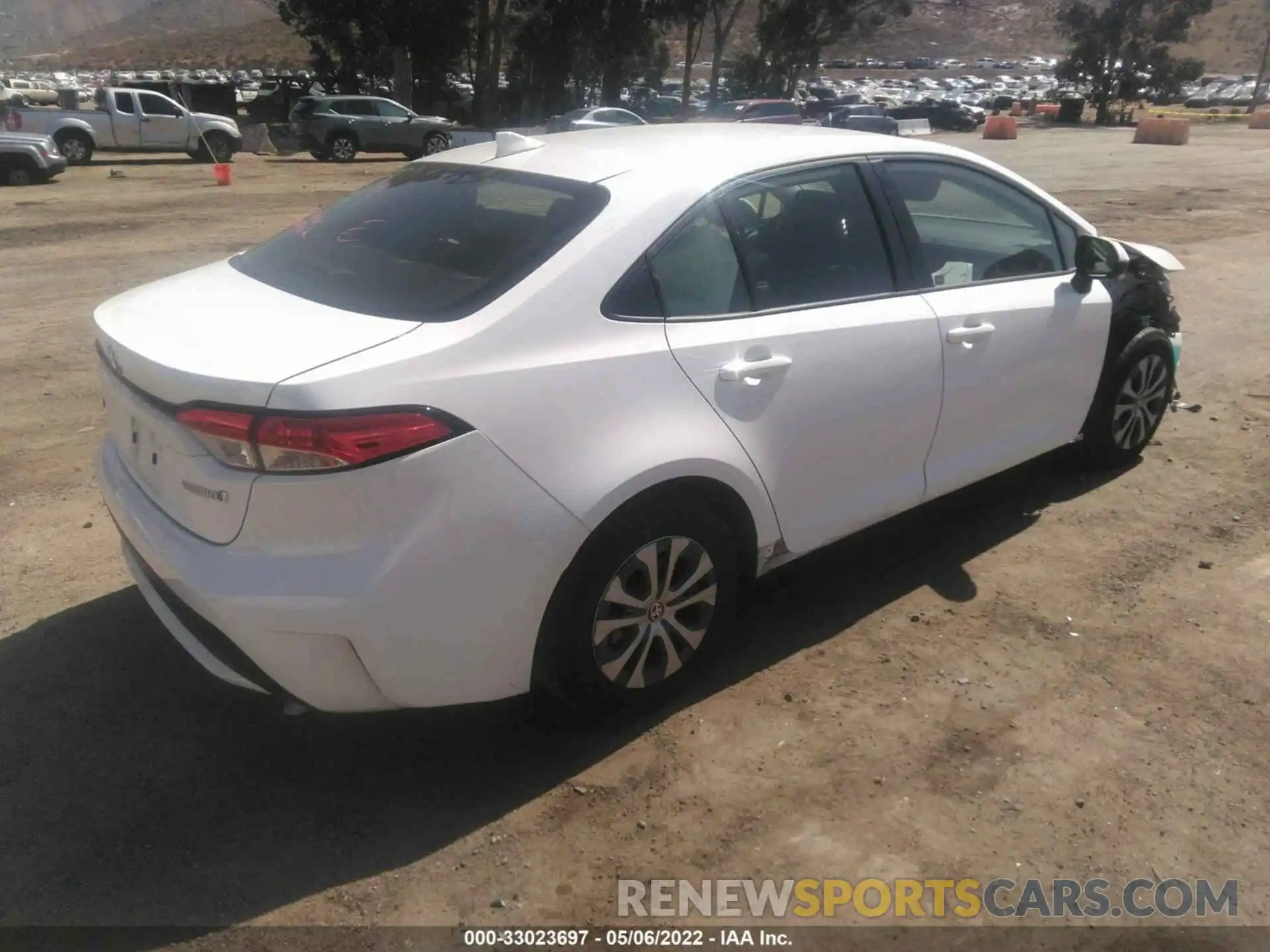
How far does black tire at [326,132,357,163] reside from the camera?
26281 mm

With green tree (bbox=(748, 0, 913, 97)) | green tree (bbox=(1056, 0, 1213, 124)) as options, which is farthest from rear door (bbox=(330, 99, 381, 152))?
green tree (bbox=(1056, 0, 1213, 124))

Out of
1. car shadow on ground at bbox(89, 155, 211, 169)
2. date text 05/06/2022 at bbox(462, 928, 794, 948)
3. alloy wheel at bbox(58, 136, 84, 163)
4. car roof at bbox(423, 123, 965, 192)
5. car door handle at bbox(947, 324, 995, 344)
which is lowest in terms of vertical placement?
car shadow on ground at bbox(89, 155, 211, 169)

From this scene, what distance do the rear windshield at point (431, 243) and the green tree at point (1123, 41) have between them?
5866 centimetres

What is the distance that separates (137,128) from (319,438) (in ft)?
81.0

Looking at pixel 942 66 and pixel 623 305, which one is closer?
pixel 623 305

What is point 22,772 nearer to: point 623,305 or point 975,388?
point 623,305

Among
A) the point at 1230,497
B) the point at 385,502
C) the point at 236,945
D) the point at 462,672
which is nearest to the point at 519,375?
the point at 385,502

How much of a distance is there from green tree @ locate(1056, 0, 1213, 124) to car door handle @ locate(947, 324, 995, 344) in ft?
189

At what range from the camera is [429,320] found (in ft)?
9.35

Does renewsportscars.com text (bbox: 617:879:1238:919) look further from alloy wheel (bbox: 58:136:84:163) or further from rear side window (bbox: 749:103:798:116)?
rear side window (bbox: 749:103:798:116)

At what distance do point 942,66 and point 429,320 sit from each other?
130 meters

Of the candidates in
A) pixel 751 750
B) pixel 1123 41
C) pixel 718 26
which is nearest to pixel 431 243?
pixel 751 750

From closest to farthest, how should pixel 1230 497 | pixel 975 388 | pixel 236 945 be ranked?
pixel 236 945
pixel 975 388
pixel 1230 497

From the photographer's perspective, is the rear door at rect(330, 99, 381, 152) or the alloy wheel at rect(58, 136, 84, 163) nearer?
the alloy wheel at rect(58, 136, 84, 163)
